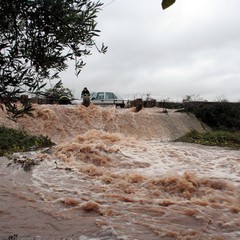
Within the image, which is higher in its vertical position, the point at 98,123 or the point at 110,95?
the point at 110,95

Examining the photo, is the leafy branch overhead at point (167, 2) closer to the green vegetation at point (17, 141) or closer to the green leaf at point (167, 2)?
the green leaf at point (167, 2)

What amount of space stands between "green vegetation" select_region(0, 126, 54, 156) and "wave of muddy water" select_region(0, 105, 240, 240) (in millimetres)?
1028

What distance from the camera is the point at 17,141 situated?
46.4 feet

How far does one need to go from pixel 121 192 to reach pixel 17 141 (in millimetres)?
7142

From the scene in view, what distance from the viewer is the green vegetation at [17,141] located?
13406mm

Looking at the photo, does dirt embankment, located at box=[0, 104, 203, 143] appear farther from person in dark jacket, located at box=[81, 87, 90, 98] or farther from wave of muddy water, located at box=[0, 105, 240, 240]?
wave of muddy water, located at box=[0, 105, 240, 240]

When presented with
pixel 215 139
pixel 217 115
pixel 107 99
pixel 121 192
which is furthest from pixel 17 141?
pixel 217 115

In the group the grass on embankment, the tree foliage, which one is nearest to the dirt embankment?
the grass on embankment

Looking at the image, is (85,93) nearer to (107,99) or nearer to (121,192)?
(107,99)

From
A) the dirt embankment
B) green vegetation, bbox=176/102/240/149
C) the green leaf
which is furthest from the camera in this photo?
green vegetation, bbox=176/102/240/149

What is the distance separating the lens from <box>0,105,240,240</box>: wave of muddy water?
219 inches

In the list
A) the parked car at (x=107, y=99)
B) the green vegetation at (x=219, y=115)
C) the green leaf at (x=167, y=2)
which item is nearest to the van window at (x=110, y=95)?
the parked car at (x=107, y=99)

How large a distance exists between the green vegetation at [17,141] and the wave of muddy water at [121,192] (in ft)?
3.37

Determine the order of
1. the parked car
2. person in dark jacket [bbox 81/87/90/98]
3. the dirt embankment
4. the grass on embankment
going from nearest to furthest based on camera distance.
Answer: the grass on embankment
the dirt embankment
person in dark jacket [bbox 81/87/90/98]
the parked car
